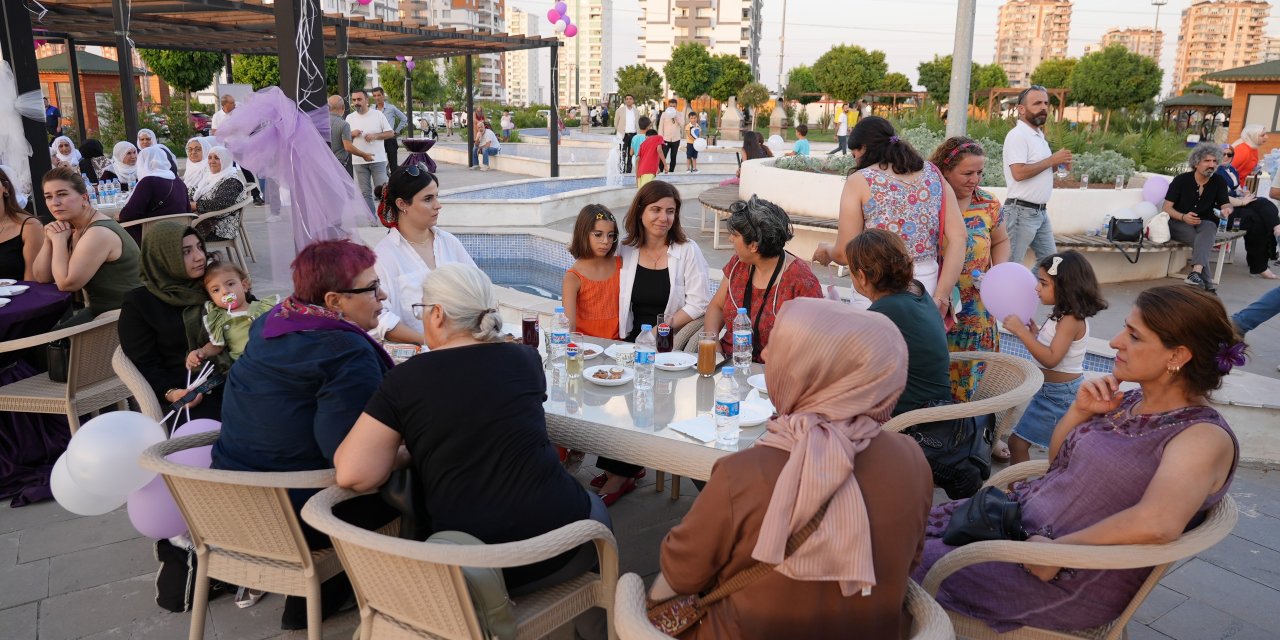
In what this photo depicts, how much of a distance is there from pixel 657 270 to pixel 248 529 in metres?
2.25

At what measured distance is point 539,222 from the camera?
33.7 ft

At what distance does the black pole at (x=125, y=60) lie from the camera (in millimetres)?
8732

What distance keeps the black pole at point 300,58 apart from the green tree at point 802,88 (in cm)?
4903

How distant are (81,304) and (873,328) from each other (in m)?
5.14

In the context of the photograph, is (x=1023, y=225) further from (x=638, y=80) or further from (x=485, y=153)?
(x=638, y=80)

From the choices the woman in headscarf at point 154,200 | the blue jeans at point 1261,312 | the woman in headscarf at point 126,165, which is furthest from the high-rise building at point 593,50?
the blue jeans at point 1261,312

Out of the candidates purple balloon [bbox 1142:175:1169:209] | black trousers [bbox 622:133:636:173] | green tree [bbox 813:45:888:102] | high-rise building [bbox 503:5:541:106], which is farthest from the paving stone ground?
high-rise building [bbox 503:5:541:106]

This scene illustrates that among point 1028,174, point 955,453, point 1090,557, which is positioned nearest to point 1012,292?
point 955,453

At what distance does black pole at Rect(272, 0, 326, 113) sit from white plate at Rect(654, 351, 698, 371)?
8.05 feet

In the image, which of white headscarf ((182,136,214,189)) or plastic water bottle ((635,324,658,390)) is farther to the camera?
white headscarf ((182,136,214,189))

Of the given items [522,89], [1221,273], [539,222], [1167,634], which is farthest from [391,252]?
[522,89]

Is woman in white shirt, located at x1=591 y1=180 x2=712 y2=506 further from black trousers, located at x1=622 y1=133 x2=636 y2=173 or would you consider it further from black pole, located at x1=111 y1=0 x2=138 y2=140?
black trousers, located at x1=622 y1=133 x2=636 y2=173

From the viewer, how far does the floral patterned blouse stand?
12.3 ft

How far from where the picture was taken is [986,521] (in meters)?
2.06
